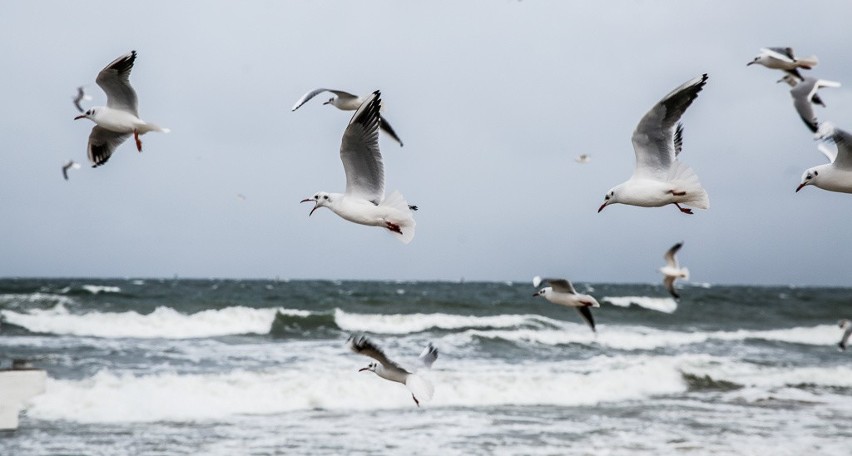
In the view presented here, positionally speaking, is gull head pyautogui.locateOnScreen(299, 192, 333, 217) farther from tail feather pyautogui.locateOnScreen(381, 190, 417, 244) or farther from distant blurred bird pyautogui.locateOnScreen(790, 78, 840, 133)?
distant blurred bird pyautogui.locateOnScreen(790, 78, 840, 133)

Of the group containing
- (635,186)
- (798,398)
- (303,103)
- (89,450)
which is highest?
(303,103)

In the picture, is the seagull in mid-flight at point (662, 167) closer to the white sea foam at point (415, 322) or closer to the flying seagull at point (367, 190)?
the flying seagull at point (367, 190)

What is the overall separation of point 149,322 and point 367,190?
17560 millimetres

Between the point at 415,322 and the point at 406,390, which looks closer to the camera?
the point at 406,390

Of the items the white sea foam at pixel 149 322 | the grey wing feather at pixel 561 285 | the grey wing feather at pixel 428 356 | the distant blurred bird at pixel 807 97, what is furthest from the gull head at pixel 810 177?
the white sea foam at pixel 149 322

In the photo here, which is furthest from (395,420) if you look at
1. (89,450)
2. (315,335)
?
(315,335)

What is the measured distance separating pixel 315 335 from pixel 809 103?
15.7 meters

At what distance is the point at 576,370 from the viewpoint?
15.6 metres

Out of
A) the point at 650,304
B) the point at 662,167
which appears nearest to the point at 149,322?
the point at 650,304

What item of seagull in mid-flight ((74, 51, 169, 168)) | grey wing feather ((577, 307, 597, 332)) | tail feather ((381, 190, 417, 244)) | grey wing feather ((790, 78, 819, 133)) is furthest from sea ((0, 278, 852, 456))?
grey wing feather ((790, 78, 819, 133))

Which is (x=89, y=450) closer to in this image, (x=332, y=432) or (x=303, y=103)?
(x=332, y=432)

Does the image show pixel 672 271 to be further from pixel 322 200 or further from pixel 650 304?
pixel 650 304

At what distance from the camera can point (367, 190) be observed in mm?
5855

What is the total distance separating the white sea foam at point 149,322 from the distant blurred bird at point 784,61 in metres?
15.6
